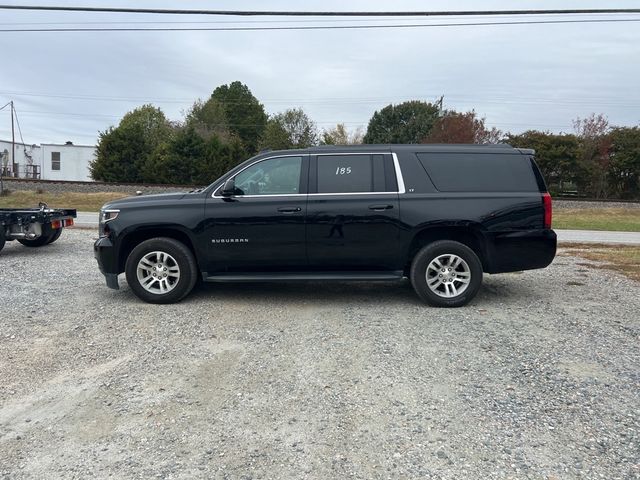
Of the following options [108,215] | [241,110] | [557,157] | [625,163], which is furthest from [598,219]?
[241,110]

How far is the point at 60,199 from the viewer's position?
26797mm

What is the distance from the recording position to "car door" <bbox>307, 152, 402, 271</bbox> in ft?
21.2

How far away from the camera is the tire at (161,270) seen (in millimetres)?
6555

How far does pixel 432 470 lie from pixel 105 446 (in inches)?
78.7

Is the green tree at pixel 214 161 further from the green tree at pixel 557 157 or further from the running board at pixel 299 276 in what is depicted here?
the running board at pixel 299 276

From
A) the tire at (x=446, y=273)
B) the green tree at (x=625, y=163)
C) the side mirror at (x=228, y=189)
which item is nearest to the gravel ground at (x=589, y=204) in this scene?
the green tree at (x=625, y=163)

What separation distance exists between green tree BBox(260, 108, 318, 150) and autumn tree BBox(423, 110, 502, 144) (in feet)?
53.1

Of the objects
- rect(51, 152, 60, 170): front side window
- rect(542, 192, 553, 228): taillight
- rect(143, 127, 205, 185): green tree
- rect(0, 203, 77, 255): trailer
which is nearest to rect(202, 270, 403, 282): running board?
rect(542, 192, 553, 228): taillight

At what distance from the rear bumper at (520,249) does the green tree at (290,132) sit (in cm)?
4271

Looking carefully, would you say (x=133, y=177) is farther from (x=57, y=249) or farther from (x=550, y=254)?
(x=550, y=254)

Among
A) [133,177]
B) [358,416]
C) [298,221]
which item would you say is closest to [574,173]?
[133,177]

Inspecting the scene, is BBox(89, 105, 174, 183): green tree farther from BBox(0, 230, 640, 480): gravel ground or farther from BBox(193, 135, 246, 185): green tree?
BBox(0, 230, 640, 480): gravel ground

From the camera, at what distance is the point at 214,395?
406cm

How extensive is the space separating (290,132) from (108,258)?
49817mm
